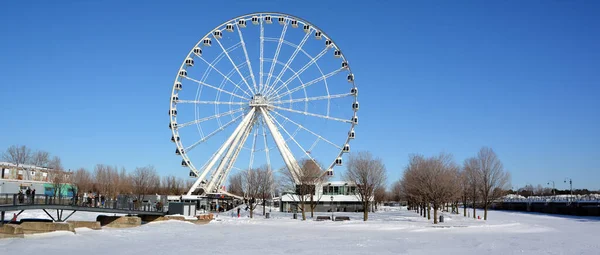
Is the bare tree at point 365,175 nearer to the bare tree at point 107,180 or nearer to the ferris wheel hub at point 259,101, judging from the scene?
the ferris wheel hub at point 259,101

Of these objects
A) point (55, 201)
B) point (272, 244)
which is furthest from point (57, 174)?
point (272, 244)

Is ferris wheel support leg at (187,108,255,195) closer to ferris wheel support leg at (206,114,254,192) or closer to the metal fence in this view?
ferris wheel support leg at (206,114,254,192)

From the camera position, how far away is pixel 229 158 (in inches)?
2309

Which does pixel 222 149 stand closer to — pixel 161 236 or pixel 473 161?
pixel 161 236

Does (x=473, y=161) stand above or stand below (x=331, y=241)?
above

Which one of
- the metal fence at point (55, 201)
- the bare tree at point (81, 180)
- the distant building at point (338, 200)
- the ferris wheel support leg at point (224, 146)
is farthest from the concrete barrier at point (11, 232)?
the bare tree at point (81, 180)

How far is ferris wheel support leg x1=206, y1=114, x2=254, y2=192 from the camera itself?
185 ft

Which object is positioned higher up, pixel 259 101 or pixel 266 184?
pixel 259 101

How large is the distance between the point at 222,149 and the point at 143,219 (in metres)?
12.3

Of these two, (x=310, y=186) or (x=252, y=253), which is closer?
(x=252, y=253)

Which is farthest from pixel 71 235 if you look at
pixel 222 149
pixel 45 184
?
pixel 45 184

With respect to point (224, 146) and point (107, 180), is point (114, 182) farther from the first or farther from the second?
point (224, 146)

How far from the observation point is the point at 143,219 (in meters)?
48.1

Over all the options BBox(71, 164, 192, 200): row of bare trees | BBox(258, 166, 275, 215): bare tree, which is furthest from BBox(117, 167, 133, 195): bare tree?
BBox(258, 166, 275, 215): bare tree
